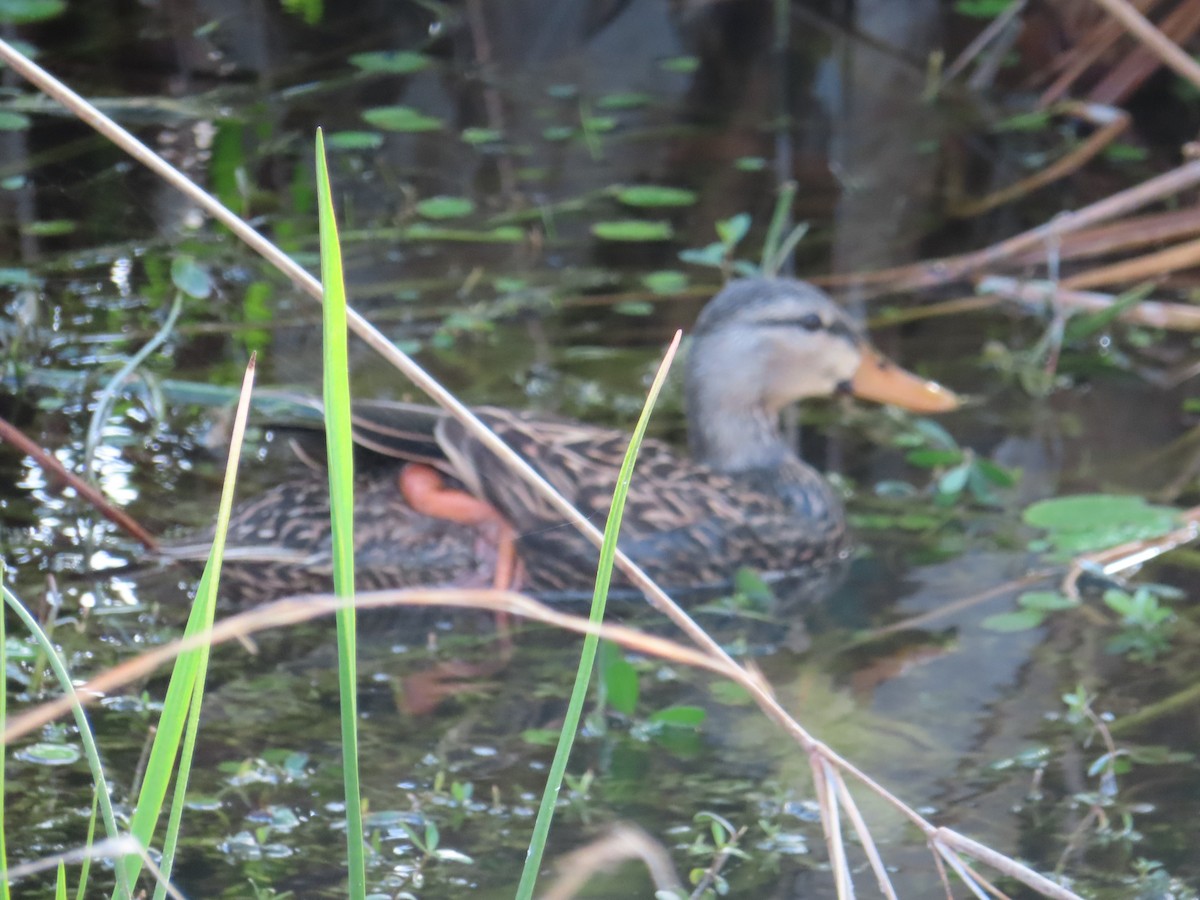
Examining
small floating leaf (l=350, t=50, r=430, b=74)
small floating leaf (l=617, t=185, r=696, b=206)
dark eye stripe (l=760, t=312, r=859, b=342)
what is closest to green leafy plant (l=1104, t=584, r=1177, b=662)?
dark eye stripe (l=760, t=312, r=859, b=342)

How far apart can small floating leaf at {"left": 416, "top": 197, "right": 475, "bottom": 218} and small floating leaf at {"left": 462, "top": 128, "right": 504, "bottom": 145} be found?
1.91 feet

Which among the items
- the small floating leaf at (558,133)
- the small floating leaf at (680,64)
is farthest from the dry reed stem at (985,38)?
the small floating leaf at (558,133)

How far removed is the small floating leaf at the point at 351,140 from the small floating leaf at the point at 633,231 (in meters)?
0.92

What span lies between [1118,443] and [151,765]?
382 cm

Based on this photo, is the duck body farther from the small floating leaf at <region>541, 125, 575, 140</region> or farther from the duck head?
the small floating leaf at <region>541, 125, 575, 140</region>

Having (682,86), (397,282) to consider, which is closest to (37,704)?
(397,282)

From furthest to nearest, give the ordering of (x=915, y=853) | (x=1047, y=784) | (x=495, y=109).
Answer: (x=495, y=109)
(x=1047, y=784)
(x=915, y=853)

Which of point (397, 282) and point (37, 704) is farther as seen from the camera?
point (397, 282)

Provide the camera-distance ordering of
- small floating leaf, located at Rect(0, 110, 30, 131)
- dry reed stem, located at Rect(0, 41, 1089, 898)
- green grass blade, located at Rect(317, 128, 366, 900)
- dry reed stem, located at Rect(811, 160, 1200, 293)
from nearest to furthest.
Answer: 1. green grass blade, located at Rect(317, 128, 366, 900)
2. dry reed stem, located at Rect(0, 41, 1089, 898)
3. small floating leaf, located at Rect(0, 110, 30, 131)
4. dry reed stem, located at Rect(811, 160, 1200, 293)

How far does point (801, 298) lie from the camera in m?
4.76

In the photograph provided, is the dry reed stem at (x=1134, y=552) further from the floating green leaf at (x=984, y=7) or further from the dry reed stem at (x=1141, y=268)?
the floating green leaf at (x=984, y=7)

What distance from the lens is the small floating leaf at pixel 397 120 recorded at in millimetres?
6797

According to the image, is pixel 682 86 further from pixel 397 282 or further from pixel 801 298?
pixel 801 298

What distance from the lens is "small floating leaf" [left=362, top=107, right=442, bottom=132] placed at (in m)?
6.80
